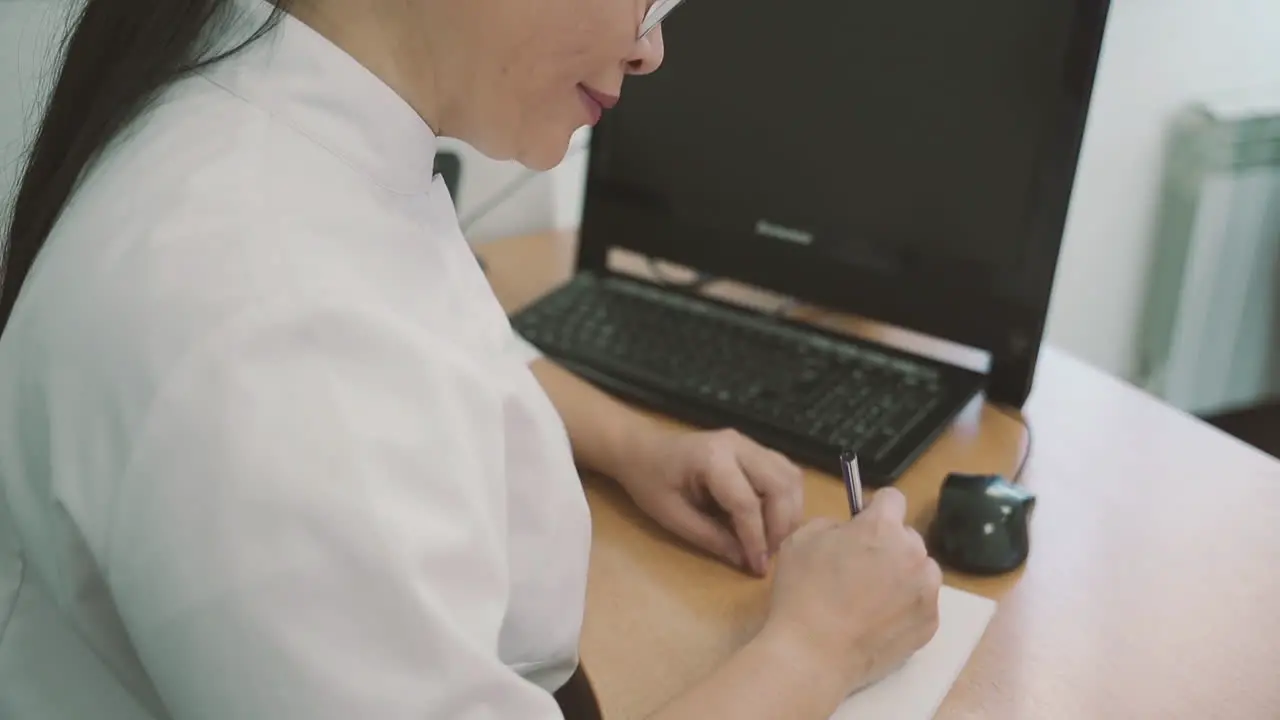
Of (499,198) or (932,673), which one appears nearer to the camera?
(932,673)

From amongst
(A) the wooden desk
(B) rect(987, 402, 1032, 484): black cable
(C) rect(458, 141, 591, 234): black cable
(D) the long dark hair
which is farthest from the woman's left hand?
(C) rect(458, 141, 591, 234): black cable

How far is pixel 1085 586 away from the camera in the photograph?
0.65 m

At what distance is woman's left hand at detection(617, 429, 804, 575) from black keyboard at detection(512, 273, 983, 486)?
0.06 m

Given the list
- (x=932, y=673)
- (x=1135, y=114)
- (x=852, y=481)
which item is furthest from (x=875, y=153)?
(x=1135, y=114)

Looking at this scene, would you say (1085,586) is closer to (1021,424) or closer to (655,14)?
(1021,424)

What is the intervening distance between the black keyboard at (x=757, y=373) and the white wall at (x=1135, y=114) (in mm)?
859

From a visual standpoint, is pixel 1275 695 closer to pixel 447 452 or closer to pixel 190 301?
pixel 447 452

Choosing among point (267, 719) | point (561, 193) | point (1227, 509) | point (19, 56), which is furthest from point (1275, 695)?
point (19, 56)

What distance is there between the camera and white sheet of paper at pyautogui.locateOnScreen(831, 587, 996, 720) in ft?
1.87

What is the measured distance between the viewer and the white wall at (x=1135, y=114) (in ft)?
5.14

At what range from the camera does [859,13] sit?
86cm

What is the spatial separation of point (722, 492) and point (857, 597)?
0.42 ft

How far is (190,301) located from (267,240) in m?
0.04

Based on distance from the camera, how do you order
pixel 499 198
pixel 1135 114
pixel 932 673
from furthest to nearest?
pixel 1135 114
pixel 499 198
pixel 932 673
